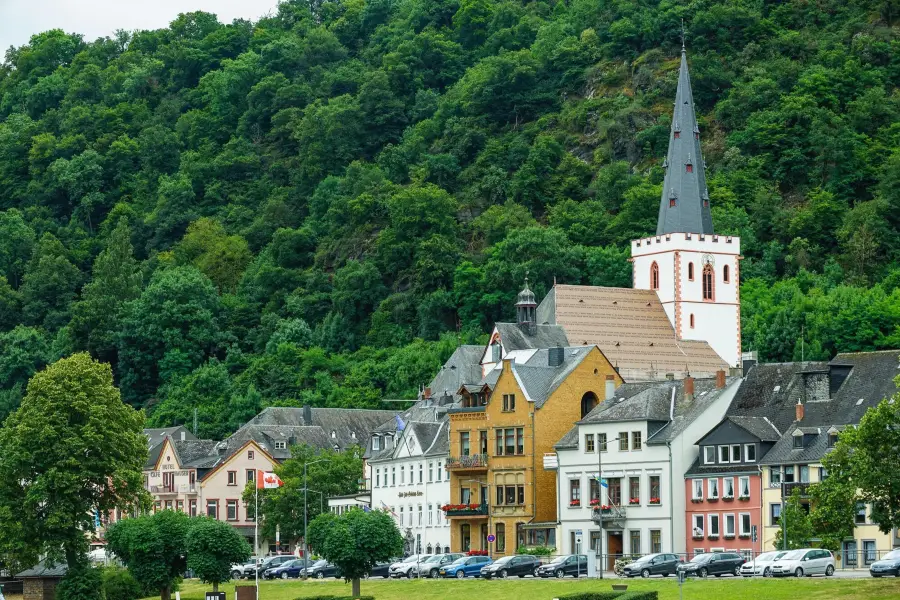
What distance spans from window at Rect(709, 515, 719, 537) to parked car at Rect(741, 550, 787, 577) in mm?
19743

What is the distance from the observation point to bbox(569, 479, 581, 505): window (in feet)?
373

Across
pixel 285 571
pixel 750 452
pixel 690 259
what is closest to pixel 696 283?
pixel 690 259

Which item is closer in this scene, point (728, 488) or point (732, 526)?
point (732, 526)

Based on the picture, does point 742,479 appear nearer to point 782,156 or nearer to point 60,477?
point 60,477

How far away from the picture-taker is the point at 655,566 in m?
90.8

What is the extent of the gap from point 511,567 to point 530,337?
1917 inches

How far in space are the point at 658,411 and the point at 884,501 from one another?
3269cm

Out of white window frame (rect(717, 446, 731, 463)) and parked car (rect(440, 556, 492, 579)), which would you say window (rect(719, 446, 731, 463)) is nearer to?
white window frame (rect(717, 446, 731, 463))

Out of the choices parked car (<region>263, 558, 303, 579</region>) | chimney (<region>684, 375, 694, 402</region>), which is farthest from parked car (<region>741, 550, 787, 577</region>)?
parked car (<region>263, 558, 303, 579</region>)

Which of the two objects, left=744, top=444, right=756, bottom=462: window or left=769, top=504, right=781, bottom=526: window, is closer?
left=769, top=504, right=781, bottom=526: window

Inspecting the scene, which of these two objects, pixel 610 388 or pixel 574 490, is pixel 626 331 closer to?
pixel 610 388

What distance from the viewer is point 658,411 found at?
111m

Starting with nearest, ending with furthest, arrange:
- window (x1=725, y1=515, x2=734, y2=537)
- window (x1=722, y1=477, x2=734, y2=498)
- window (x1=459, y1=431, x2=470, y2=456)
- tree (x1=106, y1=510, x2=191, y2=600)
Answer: tree (x1=106, y1=510, x2=191, y2=600) < window (x1=725, y1=515, x2=734, y2=537) < window (x1=722, y1=477, x2=734, y2=498) < window (x1=459, y1=431, x2=470, y2=456)

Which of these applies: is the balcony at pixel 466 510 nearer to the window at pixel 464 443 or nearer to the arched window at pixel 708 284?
the window at pixel 464 443
